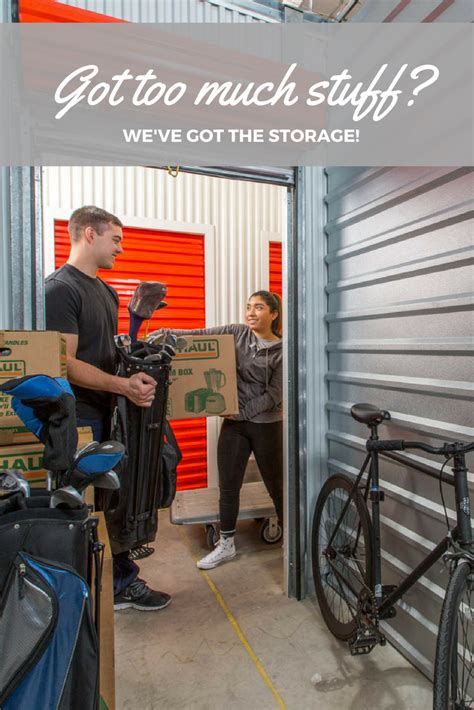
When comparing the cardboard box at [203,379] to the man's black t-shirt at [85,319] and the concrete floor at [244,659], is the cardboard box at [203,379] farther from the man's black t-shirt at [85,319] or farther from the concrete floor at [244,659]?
the concrete floor at [244,659]

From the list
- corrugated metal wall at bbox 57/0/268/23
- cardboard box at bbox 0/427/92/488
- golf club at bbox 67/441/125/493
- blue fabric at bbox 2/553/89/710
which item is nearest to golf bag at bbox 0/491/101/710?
blue fabric at bbox 2/553/89/710

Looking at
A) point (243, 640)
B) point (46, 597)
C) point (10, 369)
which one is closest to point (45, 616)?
point (46, 597)

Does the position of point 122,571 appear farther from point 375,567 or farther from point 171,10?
point 171,10

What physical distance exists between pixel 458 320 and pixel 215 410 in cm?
143

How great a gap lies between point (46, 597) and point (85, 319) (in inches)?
54.1

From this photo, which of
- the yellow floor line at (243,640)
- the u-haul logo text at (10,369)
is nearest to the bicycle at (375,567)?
the yellow floor line at (243,640)

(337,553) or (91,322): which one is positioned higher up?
(91,322)

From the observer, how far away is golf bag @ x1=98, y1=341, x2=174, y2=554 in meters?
2.17

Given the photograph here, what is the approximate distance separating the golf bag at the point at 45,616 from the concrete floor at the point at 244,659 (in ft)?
3.41

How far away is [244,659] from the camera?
2.09 m

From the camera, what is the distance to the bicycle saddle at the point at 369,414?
194 centimetres

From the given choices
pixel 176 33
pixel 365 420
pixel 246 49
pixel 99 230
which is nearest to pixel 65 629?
pixel 365 420

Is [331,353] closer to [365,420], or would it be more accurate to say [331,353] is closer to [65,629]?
[365,420]

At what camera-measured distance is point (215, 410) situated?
2688mm
